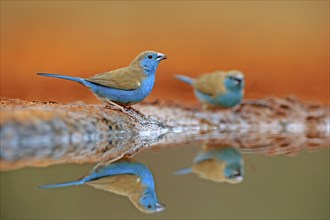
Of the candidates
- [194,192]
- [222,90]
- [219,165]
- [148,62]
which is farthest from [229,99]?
[194,192]

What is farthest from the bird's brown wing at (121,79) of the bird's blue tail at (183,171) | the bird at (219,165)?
the bird's blue tail at (183,171)

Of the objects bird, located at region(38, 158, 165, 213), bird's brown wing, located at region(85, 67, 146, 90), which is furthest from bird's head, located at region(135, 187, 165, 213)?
bird's brown wing, located at region(85, 67, 146, 90)

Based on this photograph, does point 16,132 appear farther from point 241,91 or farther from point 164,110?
point 241,91

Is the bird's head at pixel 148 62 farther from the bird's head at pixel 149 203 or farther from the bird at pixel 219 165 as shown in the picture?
the bird's head at pixel 149 203

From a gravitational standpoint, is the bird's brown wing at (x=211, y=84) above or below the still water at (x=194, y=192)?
below

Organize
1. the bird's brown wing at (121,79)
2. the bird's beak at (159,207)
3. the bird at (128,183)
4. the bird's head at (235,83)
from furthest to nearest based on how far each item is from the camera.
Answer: the bird's head at (235,83) < the bird's brown wing at (121,79) < the bird at (128,183) < the bird's beak at (159,207)
